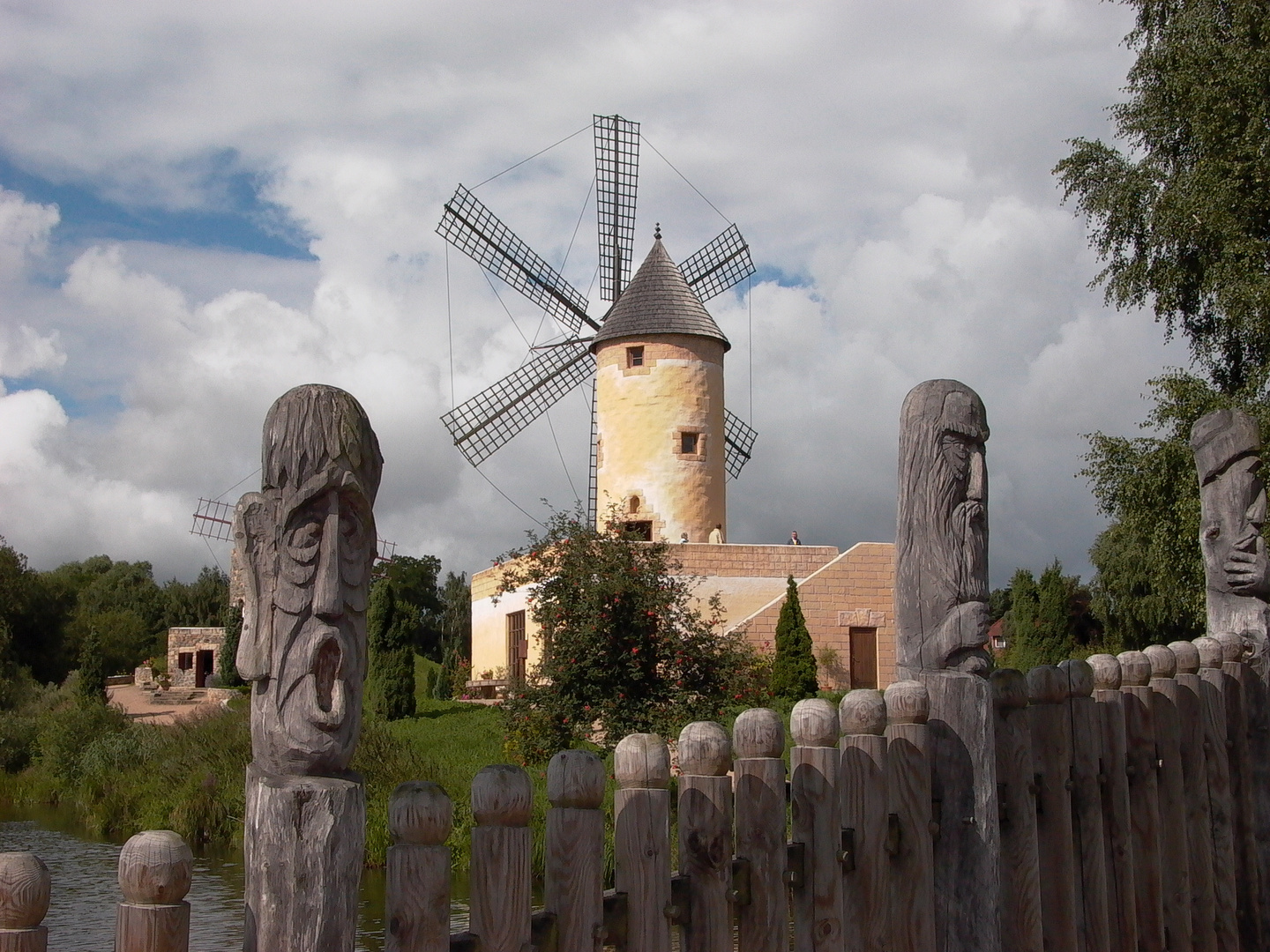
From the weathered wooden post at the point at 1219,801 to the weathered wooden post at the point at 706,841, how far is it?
3151mm

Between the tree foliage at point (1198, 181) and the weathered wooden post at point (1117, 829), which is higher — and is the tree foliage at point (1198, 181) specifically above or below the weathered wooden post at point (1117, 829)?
above

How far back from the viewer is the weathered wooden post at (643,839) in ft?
8.93

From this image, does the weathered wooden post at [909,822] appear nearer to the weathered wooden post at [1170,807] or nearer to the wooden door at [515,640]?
the weathered wooden post at [1170,807]

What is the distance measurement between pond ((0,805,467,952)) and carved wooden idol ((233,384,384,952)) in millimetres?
4766

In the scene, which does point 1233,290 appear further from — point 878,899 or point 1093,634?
point 1093,634

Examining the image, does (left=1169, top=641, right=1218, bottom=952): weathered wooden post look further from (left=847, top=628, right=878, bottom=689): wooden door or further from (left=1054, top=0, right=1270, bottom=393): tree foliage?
(left=847, top=628, right=878, bottom=689): wooden door

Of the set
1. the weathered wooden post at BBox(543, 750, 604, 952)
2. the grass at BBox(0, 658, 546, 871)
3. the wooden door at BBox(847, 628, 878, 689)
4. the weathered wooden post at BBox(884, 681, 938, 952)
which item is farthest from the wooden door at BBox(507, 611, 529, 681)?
the weathered wooden post at BBox(543, 750, 604, 952)

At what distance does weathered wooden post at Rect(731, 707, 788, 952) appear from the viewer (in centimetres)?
304

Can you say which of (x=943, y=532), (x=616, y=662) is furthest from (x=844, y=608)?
(x=943, y=532)

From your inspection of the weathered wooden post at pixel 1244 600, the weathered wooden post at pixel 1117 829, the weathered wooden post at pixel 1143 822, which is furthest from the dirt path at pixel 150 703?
the weathered wooden post at pixel 1117 829

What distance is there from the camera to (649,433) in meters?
24.6

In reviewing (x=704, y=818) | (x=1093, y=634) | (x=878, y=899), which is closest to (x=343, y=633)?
(x=704, y=818)

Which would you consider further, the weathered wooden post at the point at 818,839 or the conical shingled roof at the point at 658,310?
the conical shingled roof at the point at 658,310

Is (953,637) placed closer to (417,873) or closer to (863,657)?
(417,873)
